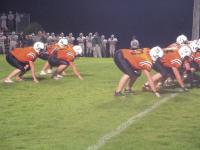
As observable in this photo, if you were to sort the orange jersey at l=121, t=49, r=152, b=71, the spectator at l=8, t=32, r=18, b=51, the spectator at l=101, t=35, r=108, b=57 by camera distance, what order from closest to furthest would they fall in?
the orange jersey at l=121, t=49, r=152, b=71 < the spectator at l=8, t=32, r=18, b=51 < the spectator at l=101, t=35, r=108, b=57

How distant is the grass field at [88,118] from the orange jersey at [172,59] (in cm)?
74

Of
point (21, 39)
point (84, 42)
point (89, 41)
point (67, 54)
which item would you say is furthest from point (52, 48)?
point (84, 42)

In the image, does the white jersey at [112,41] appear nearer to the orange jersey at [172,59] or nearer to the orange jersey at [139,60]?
the orange jersey at [172,59]

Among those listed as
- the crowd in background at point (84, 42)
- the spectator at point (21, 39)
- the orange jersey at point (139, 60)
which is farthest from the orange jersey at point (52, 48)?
the spectator at point (21, 39)

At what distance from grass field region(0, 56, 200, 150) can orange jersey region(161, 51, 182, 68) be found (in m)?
0.74

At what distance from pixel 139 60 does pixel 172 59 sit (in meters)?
1.46

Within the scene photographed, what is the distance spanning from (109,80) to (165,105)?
5.21 metres

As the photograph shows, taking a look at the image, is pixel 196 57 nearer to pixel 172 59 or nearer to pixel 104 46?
pixel 172 59

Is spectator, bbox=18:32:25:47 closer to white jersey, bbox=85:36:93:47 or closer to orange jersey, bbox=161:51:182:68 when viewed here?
white jersey, bbox=85:36:93:47

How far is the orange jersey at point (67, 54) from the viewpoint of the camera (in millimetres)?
15789

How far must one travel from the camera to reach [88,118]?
9.27m

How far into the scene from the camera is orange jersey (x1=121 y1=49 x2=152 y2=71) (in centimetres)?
1150

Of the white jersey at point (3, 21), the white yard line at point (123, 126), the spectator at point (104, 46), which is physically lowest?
the white yard line at point (123, 126)

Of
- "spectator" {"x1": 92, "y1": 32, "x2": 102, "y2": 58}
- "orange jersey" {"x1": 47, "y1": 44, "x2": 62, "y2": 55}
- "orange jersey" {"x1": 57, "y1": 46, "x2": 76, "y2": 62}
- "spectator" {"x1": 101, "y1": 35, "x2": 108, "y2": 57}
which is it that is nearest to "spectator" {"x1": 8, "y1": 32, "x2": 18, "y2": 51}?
"spectator" {"x1": 92, "y1": 32, "x2": 102, "y2": 58}
